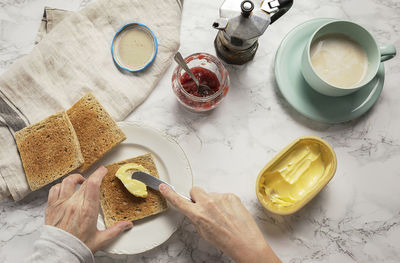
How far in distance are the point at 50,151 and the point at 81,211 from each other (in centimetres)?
28

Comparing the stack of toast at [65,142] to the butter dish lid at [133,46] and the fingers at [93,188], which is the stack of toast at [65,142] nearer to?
the fingers at [93,188]

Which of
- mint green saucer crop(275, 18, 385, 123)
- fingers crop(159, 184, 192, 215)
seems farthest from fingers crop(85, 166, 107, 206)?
mint green saucer crop(275, 18, 385, 123)

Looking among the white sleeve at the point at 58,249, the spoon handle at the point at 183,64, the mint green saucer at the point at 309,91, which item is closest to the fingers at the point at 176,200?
the white sleeve at the point at 58,249

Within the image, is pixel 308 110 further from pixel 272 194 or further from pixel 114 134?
pixel 114 134

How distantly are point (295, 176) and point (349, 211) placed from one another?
31 cm

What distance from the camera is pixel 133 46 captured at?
1.40 meters

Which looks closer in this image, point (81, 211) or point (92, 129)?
point (81, 211)

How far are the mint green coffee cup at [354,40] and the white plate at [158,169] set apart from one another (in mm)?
575

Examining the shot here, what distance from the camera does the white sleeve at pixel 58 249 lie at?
115 cm

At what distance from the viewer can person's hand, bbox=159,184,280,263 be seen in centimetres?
119

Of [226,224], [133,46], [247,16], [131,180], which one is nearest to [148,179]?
[131,180]

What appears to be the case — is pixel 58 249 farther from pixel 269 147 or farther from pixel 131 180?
pixel 269 147

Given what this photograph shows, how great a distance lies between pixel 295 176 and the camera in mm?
1291

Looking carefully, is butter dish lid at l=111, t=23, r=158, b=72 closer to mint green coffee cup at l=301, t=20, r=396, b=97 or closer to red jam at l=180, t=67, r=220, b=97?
red jam at l=180, t=67, r=220, b=97
